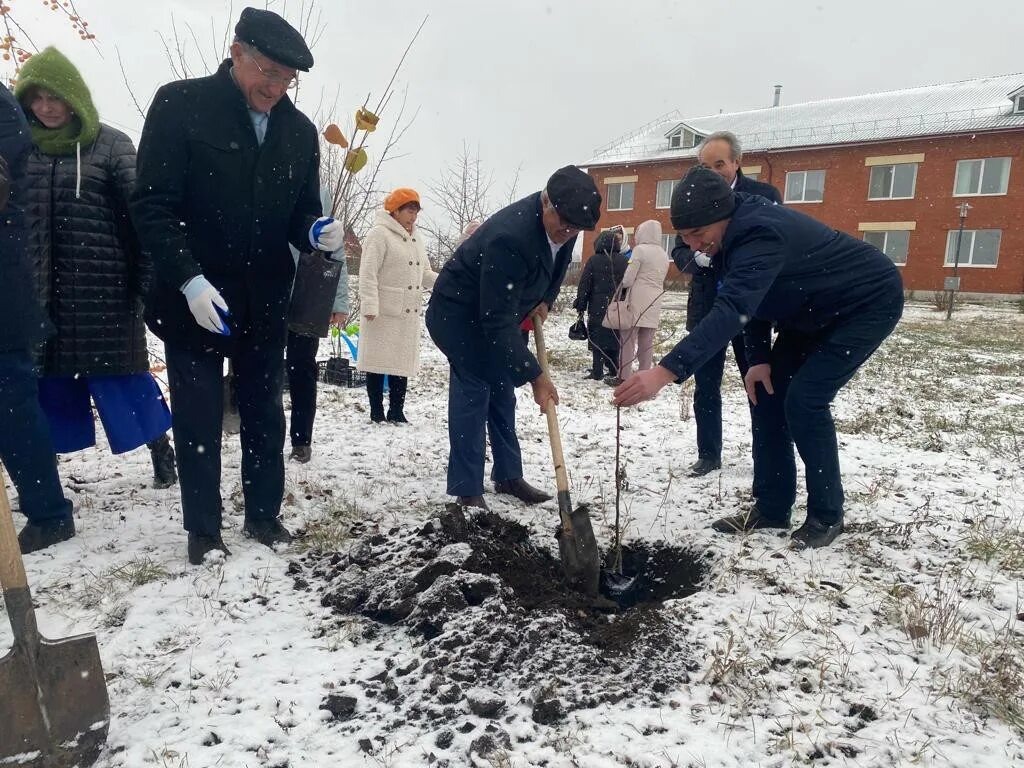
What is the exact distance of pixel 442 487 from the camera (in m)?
3.93

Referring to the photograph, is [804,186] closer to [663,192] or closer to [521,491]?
[663,192]

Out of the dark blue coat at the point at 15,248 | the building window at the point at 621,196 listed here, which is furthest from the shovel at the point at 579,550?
the building window at the point at 621,196

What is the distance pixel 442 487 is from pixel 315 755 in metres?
2.20

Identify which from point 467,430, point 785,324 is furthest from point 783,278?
point 467,430

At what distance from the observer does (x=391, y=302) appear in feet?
17.6

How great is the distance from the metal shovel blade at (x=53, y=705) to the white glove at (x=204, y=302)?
3.73 feet

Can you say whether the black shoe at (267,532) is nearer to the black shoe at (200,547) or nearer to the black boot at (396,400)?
the black shoe at (200,547)

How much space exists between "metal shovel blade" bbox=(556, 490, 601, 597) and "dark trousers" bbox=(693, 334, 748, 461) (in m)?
1.59

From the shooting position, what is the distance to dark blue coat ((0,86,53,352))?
2525 millimetres

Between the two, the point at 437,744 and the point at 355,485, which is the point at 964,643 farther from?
the point at 355,485

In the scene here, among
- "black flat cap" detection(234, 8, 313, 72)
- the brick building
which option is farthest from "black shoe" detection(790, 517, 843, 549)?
the brick building

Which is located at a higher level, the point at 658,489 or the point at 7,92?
the point at 7,92

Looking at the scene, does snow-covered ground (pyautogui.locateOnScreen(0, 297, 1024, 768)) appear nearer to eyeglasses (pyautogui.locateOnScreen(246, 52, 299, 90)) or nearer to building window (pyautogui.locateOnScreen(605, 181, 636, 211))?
eyeglasses (pyautogui.locateOnScreen(246, 52, 299, 90))

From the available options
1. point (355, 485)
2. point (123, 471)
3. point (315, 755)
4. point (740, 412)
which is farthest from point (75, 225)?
point (740, 412)
